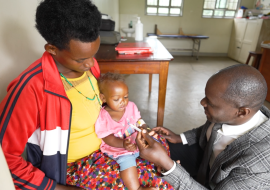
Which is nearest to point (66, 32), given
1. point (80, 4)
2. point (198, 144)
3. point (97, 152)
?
point (80, 4)

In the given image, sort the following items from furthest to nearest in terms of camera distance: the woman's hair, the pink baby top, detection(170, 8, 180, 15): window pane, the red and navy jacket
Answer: detection(170, 8, 180, 15): window pane → the woman's hair → the pink baby top → the red and navy jacket

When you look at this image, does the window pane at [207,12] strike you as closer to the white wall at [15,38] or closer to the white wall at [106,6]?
the white wall at [106,6]

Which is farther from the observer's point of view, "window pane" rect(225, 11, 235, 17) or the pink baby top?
"window pane" rect(225, 11, 235, 17)

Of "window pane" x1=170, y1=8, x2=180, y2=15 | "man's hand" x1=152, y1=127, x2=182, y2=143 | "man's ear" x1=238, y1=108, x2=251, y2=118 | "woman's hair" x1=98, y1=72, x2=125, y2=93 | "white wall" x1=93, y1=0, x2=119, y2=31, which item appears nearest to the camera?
"man's ear" x1=238, y1=108, x2=251, y2=118

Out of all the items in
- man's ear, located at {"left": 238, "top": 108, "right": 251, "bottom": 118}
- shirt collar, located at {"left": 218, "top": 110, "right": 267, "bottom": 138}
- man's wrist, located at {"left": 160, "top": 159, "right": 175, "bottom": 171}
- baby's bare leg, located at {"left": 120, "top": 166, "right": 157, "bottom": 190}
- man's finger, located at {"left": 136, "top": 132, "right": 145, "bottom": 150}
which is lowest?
baby's bare leg, located at {"left": 120, "top": 166, "right": 157, "bottom": 190}

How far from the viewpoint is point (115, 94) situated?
111cm

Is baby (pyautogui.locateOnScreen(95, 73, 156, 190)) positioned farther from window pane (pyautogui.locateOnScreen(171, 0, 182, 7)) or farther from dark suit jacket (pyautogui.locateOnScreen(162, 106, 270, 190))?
window pane (pyautogui.locateOnScreen(171, 0, 182, 7))

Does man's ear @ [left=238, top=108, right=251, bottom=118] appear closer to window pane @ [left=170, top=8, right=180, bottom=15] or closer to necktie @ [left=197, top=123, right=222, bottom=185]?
necktie @ [left=197, top=123, right=222, bottom=185]

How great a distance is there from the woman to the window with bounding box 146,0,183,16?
21.9 feet

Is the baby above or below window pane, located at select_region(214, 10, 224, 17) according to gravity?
below

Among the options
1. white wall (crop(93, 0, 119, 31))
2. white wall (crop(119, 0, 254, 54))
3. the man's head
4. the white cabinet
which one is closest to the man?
the man's head

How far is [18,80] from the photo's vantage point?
71 cm

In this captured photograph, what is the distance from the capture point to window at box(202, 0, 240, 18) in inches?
264

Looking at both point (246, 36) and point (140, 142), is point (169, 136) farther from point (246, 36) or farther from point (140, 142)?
point (246, 36)
